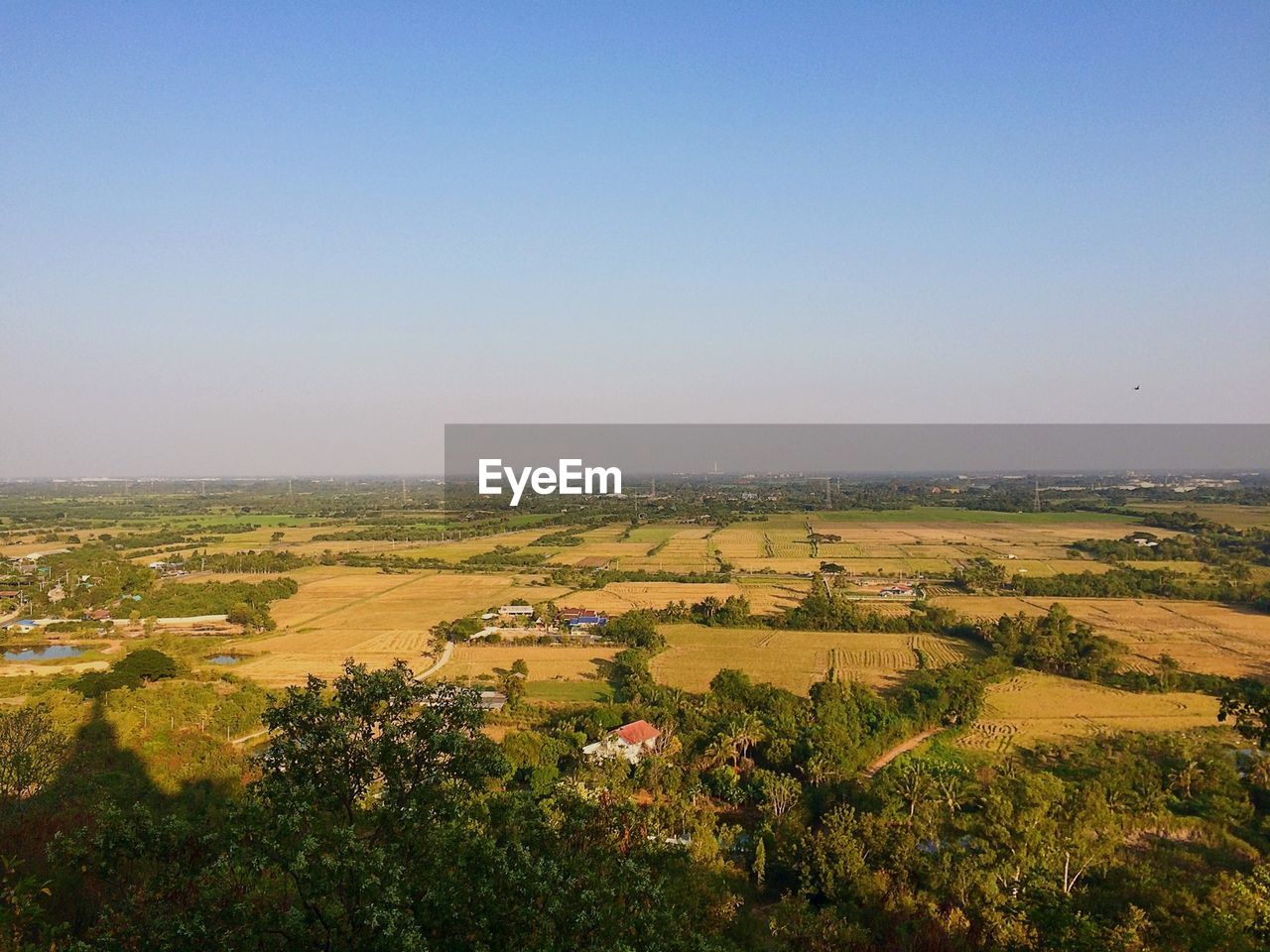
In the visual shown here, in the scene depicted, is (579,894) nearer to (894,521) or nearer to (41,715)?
(41,715)

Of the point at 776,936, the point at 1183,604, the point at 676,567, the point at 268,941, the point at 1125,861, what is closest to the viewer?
the point at 268,941

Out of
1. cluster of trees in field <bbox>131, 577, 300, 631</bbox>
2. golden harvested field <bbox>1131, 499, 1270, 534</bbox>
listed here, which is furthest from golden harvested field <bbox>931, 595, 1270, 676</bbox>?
cluster of trees in field <bbox>131, 577, 300, 631</bbox>

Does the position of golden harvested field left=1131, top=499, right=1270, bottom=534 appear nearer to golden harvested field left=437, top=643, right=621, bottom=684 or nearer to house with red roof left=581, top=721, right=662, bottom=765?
golden harvested field left=437, top=643, right=621, bottom=684

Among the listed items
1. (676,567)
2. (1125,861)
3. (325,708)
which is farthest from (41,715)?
(676,567)

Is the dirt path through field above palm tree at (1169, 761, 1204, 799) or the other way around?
the other way around

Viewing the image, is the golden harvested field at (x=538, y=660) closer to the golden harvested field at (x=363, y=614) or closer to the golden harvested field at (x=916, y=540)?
the golden harvested field at (x=363, y=614)

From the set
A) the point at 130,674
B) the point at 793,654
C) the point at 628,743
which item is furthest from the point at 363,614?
the point at 628,743

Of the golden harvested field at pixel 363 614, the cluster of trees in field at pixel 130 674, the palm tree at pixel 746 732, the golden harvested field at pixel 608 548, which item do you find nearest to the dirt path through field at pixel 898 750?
the palm tree at pixel 746 732
